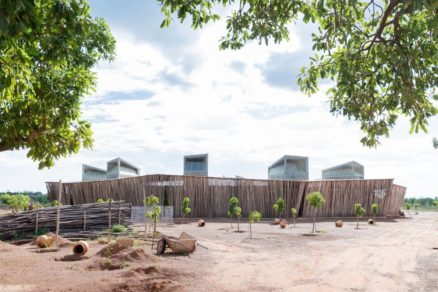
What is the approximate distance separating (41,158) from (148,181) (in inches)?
739

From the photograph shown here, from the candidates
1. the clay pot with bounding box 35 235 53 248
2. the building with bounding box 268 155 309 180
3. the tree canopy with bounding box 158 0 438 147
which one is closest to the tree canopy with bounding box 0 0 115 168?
the tree canopy with bounding box 158 0 438 147

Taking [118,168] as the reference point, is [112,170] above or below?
below

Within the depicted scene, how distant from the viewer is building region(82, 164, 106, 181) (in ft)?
148

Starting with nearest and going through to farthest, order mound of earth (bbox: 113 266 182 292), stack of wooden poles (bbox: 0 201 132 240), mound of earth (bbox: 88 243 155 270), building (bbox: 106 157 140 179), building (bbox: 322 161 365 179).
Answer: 1. mound of earth (bbox: 113 266 182 292)
2. mound of earth (bbox: 88 243 155 270)
3. stack of wooden poles (bbox: 0 201 132 240)
4. building (bbox: 106 157 140 179)
5. building (bbox: 322 161 365 179)

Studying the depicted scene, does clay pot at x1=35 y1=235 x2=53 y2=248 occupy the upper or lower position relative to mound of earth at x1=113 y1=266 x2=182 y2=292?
lower

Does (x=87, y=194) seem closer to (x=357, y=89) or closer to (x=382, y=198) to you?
(x=382, y=198)

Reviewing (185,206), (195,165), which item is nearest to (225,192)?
(185,206)

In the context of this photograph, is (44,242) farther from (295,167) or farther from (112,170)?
(295,167)

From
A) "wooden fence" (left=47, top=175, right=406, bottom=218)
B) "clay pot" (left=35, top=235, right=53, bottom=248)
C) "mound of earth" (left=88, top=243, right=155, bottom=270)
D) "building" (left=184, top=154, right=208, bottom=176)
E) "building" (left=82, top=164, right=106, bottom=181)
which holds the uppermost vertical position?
"building" (left=184, top=154, right=208, bottom=176)

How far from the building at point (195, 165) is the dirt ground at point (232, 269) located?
23328mm

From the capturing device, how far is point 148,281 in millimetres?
7621

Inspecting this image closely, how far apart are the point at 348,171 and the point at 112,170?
24363mm

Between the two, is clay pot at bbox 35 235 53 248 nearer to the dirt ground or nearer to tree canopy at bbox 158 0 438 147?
the dirt ground

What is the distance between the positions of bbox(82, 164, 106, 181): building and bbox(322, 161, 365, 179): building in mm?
25207
